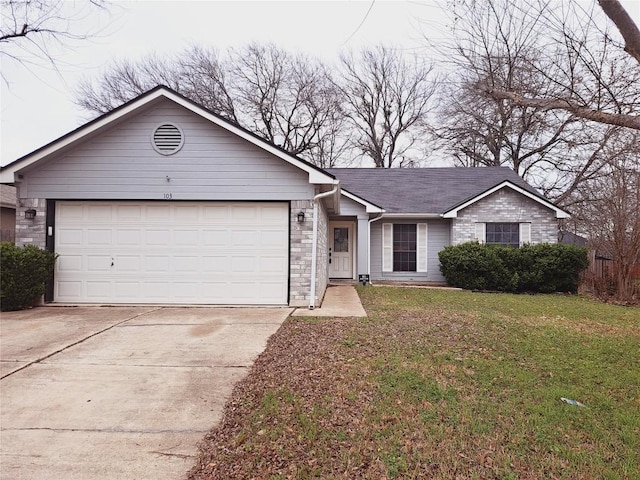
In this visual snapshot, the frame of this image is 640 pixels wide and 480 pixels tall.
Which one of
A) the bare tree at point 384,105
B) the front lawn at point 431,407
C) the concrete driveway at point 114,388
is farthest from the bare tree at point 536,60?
the bare tree at point 384,105

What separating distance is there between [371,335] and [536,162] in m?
22.4

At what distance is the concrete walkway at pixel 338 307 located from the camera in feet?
25.9

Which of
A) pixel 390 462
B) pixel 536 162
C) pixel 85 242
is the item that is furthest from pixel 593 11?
pixel 536 162

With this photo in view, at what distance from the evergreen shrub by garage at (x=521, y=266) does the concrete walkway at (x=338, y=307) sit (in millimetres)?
4499

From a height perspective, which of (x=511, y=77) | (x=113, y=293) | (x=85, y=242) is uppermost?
(x=511, y=77)

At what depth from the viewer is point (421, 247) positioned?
49.9 feet

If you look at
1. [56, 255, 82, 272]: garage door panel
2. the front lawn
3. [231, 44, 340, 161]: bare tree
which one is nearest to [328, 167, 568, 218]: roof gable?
the front lawn

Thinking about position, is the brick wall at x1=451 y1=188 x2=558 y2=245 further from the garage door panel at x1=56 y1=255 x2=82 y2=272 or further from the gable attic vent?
the garage door panel at x1=56 y1=255 x2=82 y2=272

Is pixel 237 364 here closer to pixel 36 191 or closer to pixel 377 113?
pixel 36 191

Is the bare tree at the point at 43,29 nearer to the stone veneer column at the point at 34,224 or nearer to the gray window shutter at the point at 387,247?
the stone veneer column at the point at 34,224

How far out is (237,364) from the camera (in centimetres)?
489

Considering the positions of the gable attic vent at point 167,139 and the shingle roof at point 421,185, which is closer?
the gable attic vent at point 167,139

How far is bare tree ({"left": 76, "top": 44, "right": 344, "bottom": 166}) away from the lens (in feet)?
85.7

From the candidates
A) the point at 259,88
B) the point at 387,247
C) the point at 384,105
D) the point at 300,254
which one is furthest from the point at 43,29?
the point at 384,105
